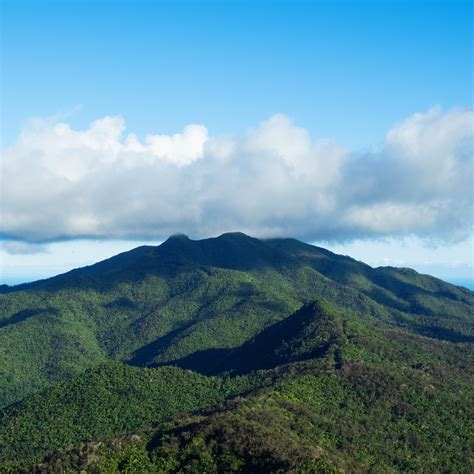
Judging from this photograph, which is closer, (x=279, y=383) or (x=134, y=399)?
(x=279, y=383)

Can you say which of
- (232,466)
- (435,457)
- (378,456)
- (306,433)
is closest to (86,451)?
(232,466)

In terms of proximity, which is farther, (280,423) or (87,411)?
(87,411)

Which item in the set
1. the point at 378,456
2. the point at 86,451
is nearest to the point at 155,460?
the point at 86,451

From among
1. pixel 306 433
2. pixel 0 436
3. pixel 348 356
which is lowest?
pixel 0 436

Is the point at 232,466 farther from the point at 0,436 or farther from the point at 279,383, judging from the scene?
the point at 0,436

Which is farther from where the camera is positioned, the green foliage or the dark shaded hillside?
the green foliage

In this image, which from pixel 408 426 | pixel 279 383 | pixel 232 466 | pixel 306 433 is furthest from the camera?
pixel 279 383

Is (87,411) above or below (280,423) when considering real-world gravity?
below

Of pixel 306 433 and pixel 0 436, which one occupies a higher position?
pixel 306 433

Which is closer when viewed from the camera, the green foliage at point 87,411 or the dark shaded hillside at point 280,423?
the dark shaded hillside at point 280,423

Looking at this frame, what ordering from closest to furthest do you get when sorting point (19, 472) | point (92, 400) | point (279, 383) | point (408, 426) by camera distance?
1. point (19, 472)
2. point (408, 426)
3. point (279, 383)
4. point (92, 400)
